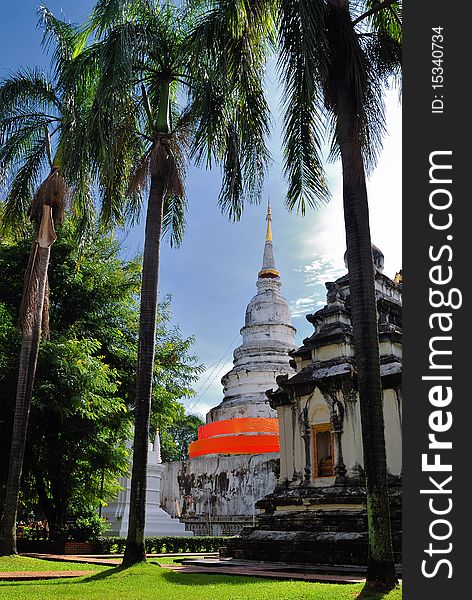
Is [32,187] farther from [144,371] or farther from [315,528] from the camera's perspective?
[315,528]

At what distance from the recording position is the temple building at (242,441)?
30906mm

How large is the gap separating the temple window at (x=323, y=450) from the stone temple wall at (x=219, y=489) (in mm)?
11249

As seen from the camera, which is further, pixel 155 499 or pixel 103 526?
pixel 155 499

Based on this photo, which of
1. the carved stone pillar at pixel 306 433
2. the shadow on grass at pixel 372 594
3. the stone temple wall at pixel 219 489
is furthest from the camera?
the stone temple wall at pixel 219 489

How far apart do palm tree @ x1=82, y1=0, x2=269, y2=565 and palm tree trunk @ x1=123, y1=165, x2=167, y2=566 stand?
0.02 m

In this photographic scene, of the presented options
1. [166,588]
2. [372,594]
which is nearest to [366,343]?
[372,594]

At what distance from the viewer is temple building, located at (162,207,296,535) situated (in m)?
30.9

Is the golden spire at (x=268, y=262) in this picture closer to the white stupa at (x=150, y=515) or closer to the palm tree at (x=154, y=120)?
the white stupa at (x=150, y=515)

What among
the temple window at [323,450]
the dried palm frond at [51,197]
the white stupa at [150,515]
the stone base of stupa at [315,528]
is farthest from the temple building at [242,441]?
the dried palm frond at [51,197]

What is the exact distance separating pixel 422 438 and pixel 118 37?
9.21 metres

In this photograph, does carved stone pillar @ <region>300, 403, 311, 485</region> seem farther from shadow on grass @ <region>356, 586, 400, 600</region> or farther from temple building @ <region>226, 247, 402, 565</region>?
shadow on grass @ <region>356, 586, 400, 600</region>

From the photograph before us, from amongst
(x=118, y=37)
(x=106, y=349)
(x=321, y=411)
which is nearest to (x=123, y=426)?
(x=106, y=349)

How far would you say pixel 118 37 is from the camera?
11.1 m

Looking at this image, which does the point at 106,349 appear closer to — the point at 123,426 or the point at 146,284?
the point at 123,426
